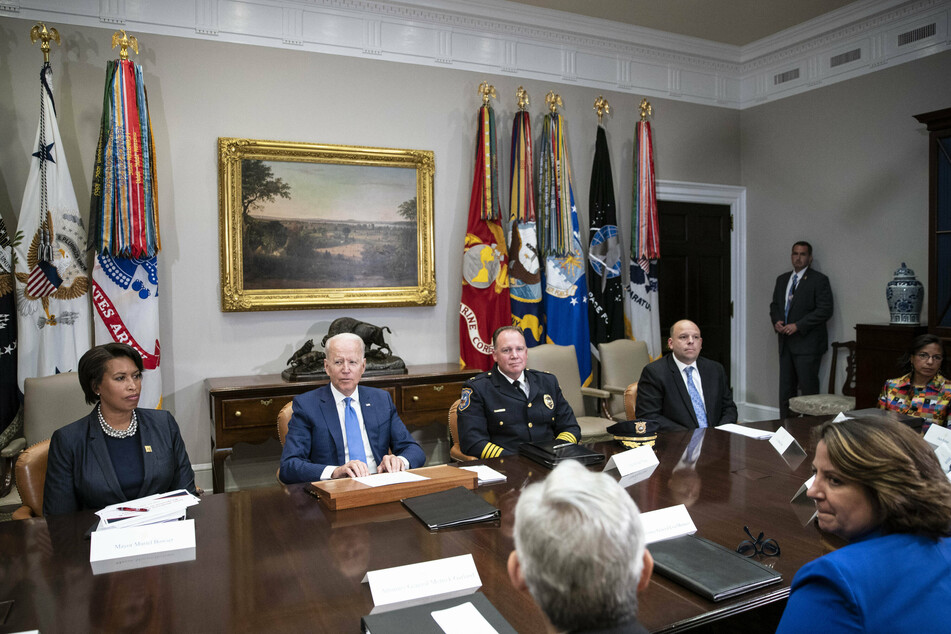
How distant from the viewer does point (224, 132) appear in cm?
463

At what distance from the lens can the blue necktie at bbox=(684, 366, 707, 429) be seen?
144 inches

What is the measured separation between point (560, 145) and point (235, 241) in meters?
2.57

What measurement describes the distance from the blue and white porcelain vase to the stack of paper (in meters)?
4.98

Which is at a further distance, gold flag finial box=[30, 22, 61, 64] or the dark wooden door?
the dark wooden door

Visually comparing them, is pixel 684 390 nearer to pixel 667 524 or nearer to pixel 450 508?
pixel 667 524

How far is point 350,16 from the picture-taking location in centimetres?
493

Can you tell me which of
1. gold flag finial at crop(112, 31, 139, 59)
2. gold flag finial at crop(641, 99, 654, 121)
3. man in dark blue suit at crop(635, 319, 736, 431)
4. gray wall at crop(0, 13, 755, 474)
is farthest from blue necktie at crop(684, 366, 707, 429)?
gold flag finial at crop(112, 31, 139, 59)

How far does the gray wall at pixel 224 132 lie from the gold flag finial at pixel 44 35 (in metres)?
0.12

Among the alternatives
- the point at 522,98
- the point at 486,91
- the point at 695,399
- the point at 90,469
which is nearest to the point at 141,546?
Answer: the point at 90,469

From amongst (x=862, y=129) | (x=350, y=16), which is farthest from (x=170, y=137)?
(x=862, y=129)

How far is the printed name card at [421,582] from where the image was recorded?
146cm

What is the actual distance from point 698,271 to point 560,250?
1829 millimetres

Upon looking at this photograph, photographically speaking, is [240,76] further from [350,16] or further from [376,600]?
[376,600]

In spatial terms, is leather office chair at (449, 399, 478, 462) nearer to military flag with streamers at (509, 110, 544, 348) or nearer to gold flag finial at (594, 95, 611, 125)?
military flag with streamers at (509, 110, 544, 348)
